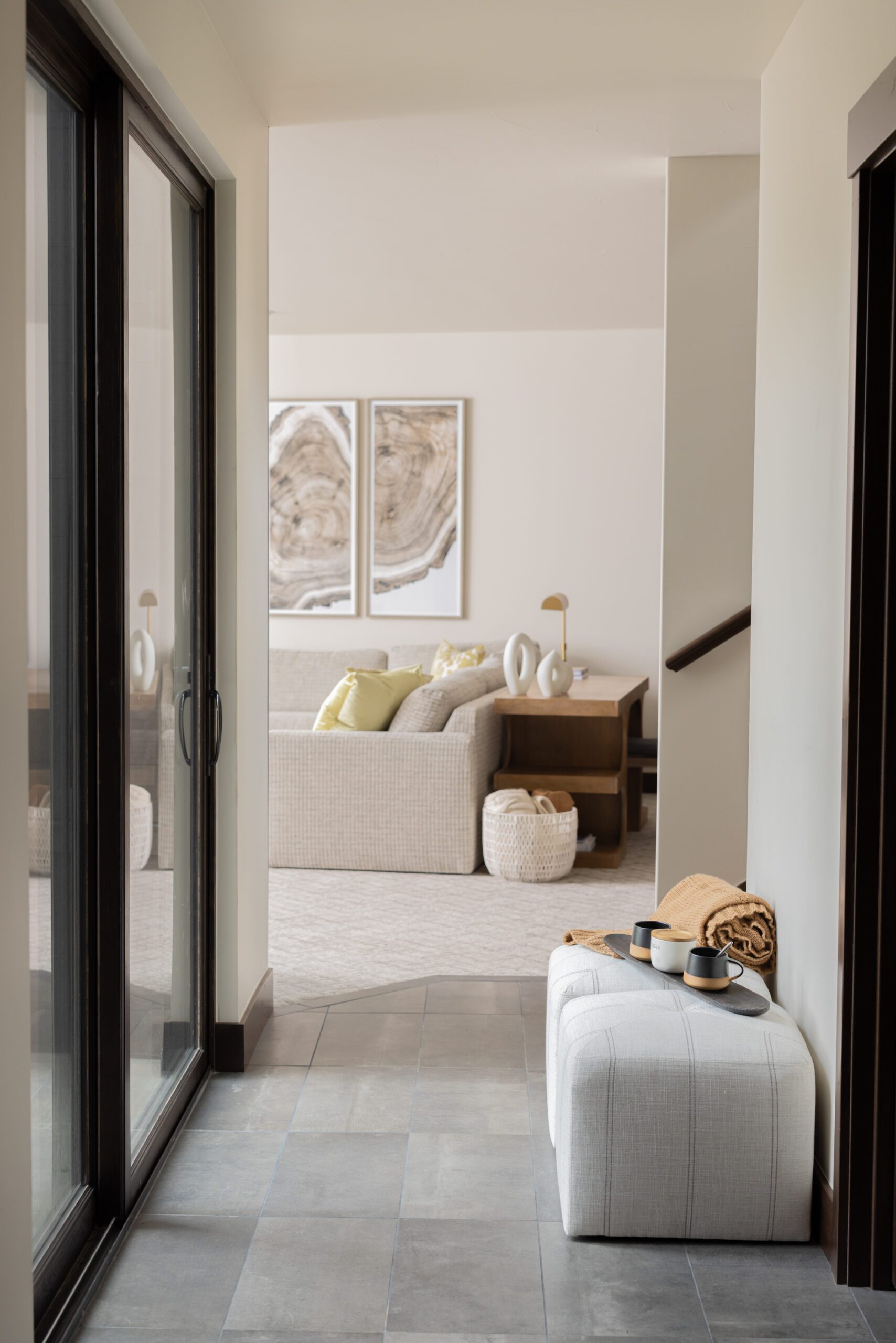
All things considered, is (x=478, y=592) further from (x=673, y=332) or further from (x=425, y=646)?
(x=673, y=332)

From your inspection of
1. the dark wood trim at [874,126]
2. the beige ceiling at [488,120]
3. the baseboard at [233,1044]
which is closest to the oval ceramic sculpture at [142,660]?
the baseboard at [233,1044]

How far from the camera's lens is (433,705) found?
5.02m

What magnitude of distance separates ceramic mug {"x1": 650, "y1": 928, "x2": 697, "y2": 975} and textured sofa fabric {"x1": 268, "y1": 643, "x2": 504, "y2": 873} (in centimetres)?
252

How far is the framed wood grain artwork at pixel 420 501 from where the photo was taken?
7.08 metres

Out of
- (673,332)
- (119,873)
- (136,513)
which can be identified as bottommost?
(119,873)

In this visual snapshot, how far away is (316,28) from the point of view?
2.53 m

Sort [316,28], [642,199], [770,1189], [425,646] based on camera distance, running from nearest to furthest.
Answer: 1. [770,1189]
2. [316,28]
3. [642,199]
4. [425,646]

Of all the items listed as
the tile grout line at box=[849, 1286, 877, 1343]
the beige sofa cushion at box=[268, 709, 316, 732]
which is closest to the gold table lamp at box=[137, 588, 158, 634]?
the tile grout line at box=[849, 1286, 877, 1343]

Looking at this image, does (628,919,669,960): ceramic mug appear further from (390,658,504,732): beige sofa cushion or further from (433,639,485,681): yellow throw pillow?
(433,639,485,681): yellow throw pillow

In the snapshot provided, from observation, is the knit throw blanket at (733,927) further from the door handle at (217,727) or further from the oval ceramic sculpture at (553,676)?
the oval ceramic sculpture at (553,676)

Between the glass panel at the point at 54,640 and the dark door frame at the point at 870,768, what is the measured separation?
1316mm

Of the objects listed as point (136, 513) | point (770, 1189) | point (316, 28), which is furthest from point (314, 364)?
point (770, 1189)

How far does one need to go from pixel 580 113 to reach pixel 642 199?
0.87 meters

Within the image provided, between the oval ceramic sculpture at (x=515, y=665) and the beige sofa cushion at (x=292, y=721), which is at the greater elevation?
the oval ceramic sculpture at (x=515, y=665)
